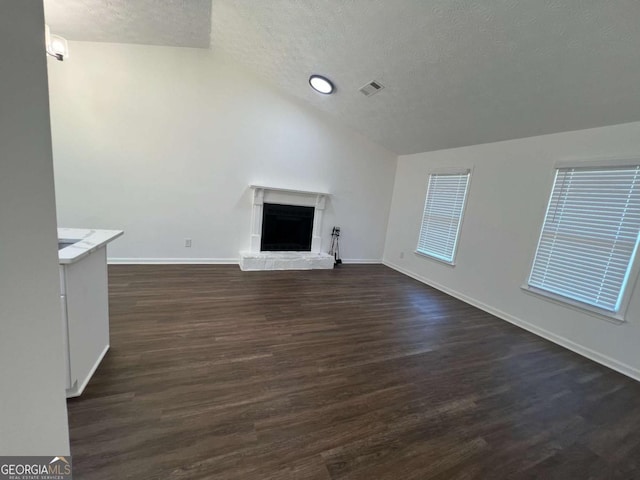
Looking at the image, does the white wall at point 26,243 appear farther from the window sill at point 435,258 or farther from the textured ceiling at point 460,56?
the window sill at point 435,258

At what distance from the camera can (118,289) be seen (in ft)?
10.1

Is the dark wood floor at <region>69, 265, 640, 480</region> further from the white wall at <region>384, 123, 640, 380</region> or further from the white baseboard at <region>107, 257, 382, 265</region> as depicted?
the white baseboard at <region>107, 257, 382, 265</region>

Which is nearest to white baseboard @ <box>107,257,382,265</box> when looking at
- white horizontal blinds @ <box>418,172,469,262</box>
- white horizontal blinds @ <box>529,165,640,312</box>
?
white horizontal blinds @ <box>418,172,469,262</box>

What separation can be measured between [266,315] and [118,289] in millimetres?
1810

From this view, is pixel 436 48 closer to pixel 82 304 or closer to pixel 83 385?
pixel 82 304

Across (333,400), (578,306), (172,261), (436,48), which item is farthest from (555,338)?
(172,261)

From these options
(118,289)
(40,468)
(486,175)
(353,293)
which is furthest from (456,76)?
(118,289)

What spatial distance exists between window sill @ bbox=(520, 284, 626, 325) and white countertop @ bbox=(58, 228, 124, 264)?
168 inches

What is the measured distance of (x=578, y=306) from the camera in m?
2.80

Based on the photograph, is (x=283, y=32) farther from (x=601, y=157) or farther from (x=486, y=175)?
(x=601, y=157)

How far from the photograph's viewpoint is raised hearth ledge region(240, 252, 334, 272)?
4355mm

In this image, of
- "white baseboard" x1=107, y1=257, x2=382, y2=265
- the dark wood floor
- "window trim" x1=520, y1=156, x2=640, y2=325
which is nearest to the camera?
the dark wood floor

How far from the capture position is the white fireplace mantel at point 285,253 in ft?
14.5

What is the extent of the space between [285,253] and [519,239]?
3.48m
